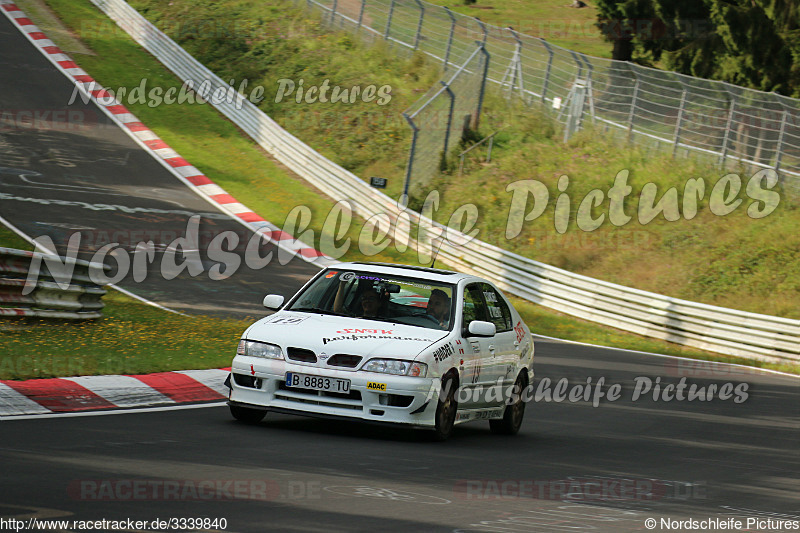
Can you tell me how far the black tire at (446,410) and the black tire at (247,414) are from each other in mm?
1458

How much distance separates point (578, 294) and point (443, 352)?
15.1 metres

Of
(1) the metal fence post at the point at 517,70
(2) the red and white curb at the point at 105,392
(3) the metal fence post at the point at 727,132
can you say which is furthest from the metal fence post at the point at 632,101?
(2) the red and white curb at the point at 105,392

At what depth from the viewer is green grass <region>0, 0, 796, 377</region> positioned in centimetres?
2594

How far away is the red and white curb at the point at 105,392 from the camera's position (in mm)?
9117

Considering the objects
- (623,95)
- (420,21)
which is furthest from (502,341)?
(420,21)

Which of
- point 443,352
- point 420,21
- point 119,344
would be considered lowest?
point 119,344

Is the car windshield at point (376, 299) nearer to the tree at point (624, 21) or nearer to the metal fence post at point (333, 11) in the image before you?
the tree at point (624, 21)

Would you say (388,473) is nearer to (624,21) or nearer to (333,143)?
(333,143)

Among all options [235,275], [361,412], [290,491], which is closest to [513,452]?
[361,412]

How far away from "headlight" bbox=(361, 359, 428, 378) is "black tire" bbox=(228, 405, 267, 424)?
1094mm

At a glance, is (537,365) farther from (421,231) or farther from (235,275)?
(421,231)

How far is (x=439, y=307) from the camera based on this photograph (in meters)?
9.87

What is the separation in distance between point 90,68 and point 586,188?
1710cm

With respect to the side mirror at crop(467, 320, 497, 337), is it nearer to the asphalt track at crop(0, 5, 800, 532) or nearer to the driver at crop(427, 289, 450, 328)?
the driver at crop(427, 289, 450, 328)
